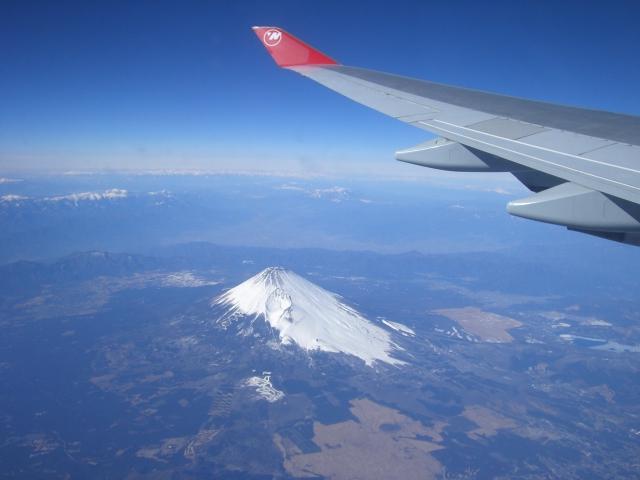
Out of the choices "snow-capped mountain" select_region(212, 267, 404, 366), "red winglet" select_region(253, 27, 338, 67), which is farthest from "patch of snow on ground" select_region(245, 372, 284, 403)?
"red winglet" select_region(253, 27, 338, 67)

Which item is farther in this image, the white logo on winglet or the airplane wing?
the white logo on winglet

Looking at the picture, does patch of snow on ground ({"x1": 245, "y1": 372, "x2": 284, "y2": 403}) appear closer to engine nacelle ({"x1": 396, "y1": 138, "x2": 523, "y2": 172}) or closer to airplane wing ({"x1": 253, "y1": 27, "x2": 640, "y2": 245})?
airplane wing ({"x1": 253, "y1": 27, "x2": 640, "y2": 245})

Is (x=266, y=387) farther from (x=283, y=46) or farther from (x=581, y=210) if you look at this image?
(x=581, y=210)

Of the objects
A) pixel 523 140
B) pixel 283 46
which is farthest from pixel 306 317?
pixel 523 140

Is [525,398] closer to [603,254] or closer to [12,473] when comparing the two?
[12,473]

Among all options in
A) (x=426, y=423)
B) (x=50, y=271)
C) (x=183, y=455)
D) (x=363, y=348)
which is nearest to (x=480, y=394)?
(x=426, y=423)

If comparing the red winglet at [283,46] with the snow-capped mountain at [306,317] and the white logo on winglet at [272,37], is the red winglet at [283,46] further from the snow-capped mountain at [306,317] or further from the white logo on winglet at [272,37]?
the snow-capped mountain at [306,317]

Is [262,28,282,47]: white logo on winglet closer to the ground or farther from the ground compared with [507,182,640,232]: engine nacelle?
farther from the ground

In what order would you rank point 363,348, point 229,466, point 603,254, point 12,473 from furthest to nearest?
point 603,254 → point 363,348 → point 229,466 → point 12,473
